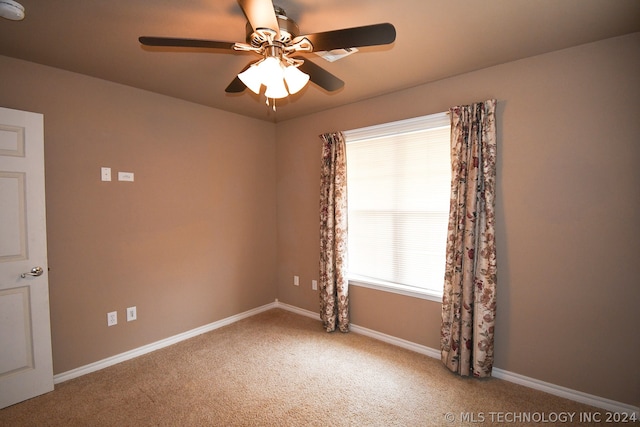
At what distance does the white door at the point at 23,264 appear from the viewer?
2.17 metres

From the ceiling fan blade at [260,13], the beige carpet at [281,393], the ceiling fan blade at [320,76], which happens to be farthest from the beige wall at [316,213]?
the ceiling fan blade at [260,13]

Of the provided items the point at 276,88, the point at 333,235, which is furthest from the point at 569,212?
the point at 276,88

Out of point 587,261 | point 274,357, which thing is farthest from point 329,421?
point 587,261

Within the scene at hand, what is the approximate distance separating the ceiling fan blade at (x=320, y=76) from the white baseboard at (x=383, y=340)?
2.49m

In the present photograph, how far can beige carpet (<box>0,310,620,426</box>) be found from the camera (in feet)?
6.78

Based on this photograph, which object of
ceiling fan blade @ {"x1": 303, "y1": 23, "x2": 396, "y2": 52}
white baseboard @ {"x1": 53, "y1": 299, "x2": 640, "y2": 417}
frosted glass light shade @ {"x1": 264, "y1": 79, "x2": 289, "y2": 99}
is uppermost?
ceiling fan blade @ {"x1": 303, "y1": 23, "x2": 396, "y2": 52}

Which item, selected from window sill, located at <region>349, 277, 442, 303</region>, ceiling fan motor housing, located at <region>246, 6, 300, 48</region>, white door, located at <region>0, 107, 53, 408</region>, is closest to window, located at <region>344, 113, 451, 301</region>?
window sill, located at <region>349, 277, 442, 303</region>

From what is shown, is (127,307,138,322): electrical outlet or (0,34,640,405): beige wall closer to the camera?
(0,34,640,405): beige wall

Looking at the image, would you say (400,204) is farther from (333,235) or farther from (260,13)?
(260,13)

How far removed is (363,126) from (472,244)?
1.64 m

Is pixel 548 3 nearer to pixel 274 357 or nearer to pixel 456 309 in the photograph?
pixel 456 309

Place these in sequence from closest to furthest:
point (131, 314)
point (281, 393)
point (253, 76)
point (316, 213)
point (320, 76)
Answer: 1. point (253, 76)
2. point (320, 76)
3. point (281, 393)
4. point (131, 314)
5. point (316, 213)

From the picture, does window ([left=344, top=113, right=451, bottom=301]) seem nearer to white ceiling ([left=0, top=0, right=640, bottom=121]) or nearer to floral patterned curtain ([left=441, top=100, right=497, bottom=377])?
floral patterned curtain ([left=441, top=100, right=497, bottom=377])

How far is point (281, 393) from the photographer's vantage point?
7.65 feet
